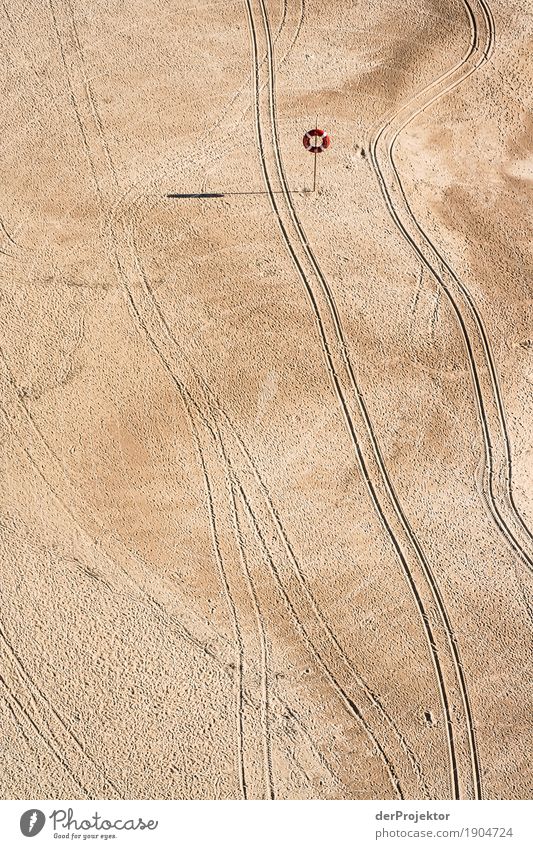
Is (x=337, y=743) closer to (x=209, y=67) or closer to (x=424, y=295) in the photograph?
(x=424, y=295)

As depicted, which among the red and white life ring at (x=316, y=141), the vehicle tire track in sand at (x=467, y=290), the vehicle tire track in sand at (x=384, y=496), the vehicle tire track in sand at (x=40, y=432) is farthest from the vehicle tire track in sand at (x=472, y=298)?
the vehicle tire track in sand at (x=40, y=432)

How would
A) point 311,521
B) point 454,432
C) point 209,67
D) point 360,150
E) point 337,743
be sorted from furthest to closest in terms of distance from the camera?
point 209,67 → point 360,150 → point 454,432 → point 311,521 → point 337,743

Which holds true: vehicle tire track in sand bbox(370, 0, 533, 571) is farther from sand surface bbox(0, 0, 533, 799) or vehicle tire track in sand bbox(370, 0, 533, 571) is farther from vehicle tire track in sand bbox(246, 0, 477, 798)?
vehicle tire track in sand bbox(246, 0, 477, 798)

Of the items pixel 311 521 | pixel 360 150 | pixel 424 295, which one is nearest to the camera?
pixel 311 521
